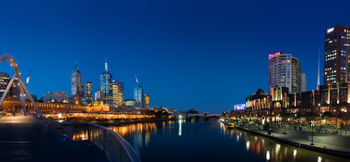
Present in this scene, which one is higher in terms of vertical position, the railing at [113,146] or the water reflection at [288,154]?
the railing at [113,146]

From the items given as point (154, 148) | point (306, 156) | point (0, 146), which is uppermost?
point (0, 146)

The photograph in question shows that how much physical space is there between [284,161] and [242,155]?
409 inches

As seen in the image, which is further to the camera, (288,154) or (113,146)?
(288,154)

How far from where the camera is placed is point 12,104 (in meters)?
146

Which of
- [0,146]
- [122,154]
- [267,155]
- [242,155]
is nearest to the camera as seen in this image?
[122,154]

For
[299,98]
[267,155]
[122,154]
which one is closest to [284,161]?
[267,155]

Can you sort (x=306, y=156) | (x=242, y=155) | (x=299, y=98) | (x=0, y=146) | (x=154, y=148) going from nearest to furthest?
1. (x=0, y=146)
2. (x=306, y=156)
3. (x=242, y=155)
4. (x=154, y=148)
5. (x=299, y=98)

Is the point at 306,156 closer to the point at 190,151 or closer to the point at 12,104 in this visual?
the point at 190,151

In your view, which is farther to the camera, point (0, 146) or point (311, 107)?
point (311, 107)

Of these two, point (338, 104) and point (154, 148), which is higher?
point (338, 104)

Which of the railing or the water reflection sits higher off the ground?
the railing

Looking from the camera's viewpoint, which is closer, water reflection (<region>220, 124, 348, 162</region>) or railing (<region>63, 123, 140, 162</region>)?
railing (<region>63, 123, 140, 162</region>)

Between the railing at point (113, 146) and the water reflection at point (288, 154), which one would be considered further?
the water reflection at point (288, 154)

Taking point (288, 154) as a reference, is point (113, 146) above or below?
above
